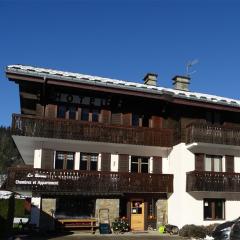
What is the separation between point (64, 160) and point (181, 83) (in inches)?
457

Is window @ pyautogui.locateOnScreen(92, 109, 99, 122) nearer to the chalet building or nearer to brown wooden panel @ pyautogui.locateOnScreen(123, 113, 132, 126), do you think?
the chalet building

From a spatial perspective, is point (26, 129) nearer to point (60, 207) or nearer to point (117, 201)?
point (60, 207)

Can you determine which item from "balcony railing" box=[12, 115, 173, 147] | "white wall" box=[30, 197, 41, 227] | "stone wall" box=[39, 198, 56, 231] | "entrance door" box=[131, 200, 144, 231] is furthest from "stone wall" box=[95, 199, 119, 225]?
"balcony railing" box=[12, 115, 173, 147]

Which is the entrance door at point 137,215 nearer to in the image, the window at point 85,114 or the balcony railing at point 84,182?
the balcony railing at point 84,182

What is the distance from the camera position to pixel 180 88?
107 feet

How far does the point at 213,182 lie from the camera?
25.9m

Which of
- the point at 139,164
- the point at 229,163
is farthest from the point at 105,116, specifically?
the point at 229,163

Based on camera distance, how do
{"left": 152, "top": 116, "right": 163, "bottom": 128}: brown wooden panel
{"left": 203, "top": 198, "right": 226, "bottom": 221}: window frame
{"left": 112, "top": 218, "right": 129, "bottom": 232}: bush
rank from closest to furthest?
{"left": 112, "top": 218, "right": 129, "bottom": 232}: bush, {"left": 203, "top": 198, "right": 226, "bottom": 221}: window frame, {"left": 152, "top": 116, "right": 163, "bottom": 128}: brown wooden panel

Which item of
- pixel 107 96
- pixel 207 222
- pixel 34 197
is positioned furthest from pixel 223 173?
pixel 34 197

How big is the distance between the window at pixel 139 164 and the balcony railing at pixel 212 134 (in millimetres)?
3100

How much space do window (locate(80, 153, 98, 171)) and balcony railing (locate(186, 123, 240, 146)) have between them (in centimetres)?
555

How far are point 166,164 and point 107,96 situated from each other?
5.65 meters

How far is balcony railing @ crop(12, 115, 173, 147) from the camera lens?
24203mm

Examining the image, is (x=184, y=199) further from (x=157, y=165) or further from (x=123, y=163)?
(x=123, y=163)
